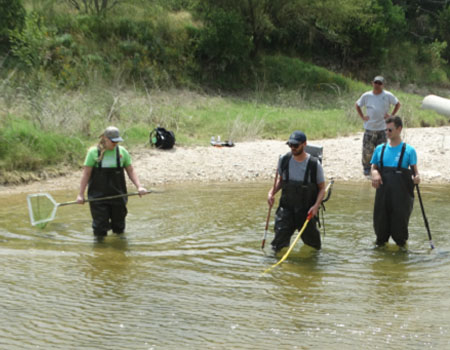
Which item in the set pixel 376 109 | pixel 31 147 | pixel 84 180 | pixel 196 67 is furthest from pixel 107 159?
pixel 196 67

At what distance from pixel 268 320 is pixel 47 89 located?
12.4 metres

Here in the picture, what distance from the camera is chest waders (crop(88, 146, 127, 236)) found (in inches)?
333

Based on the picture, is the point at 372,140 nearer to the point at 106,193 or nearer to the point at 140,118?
the point at 106,193

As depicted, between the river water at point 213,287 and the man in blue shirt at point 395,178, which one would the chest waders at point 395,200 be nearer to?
the man in blue shirt at point 395,178

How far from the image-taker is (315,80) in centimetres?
2972

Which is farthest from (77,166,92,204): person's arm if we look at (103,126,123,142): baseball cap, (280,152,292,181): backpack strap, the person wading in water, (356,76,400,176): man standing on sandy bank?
(356,76,400,176): man standing on sandy bank

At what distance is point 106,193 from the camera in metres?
8.49

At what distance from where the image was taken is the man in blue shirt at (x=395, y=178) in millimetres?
7816

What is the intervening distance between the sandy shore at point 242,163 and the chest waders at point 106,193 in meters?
4.38

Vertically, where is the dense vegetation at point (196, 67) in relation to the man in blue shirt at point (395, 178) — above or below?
above

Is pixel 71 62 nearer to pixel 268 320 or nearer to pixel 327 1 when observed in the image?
pixel 327 1

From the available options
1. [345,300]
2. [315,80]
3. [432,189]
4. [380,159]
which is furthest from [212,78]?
A: [345,300]

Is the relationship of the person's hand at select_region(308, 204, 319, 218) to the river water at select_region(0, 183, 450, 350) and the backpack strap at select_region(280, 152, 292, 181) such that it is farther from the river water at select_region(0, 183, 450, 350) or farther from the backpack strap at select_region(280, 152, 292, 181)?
the river water at select_region(0, 183, 450, 350)

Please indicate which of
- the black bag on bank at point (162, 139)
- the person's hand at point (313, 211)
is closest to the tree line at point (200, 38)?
the black bag on bank at point (162, 139)
